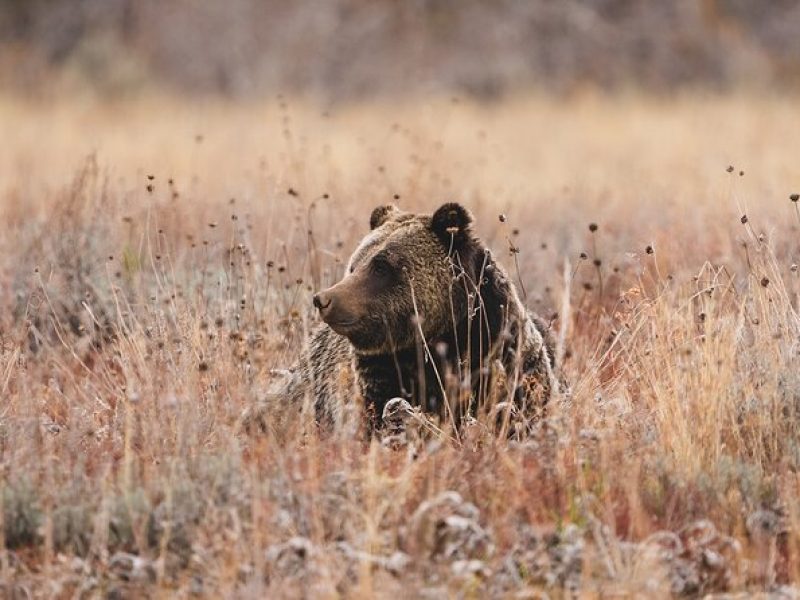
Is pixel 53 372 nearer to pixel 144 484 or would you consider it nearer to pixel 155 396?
A: pixel 155 396

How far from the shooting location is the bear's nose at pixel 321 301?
221 inches

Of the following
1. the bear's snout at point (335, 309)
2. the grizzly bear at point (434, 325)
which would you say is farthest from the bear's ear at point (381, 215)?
the bear's snout at point (335, 309)

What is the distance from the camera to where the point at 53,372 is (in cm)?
724

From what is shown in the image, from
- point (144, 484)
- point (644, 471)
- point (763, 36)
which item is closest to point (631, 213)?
point (644, 471)

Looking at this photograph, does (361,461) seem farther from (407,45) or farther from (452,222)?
(407,45)

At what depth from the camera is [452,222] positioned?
6.11m

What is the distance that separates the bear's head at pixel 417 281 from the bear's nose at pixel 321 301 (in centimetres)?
15

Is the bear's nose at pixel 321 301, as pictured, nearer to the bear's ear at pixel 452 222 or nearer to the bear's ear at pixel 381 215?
the bear's ear at pixel 452 222

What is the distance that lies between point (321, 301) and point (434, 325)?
664mm

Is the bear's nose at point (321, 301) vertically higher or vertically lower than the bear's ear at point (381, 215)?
lower

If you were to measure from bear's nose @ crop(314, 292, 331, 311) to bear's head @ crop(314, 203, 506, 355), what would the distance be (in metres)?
0.15

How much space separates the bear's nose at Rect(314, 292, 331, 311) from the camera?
18.5ft

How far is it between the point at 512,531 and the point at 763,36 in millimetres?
21175

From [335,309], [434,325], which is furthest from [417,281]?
[335,309]
